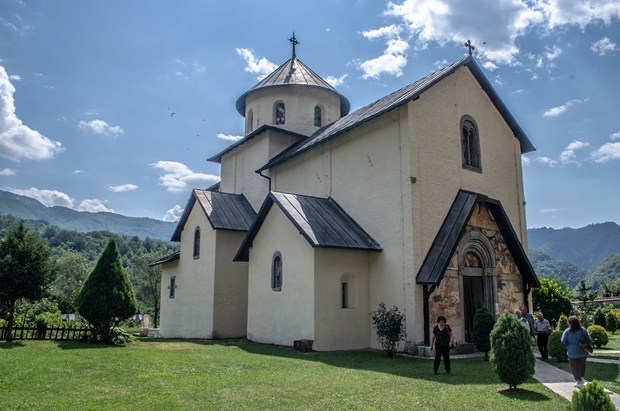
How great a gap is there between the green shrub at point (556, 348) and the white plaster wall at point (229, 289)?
40.7 feet

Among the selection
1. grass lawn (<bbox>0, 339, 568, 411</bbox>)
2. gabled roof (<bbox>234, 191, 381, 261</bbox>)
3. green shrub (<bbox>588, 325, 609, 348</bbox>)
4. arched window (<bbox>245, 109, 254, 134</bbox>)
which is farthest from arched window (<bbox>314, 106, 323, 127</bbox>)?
green shrub (<bbox>588, 325, 609, 348</bbox>)

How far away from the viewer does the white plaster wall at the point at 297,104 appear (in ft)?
84.9

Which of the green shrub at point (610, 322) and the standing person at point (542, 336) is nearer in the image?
the standing person at point (542, 336)

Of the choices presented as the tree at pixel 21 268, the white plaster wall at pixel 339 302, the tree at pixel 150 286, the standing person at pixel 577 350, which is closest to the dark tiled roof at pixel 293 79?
the white plaster wall at pixel 339 302

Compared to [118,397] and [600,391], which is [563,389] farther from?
[118,397]

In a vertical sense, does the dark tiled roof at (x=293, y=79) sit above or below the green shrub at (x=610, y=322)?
above

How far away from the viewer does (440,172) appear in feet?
57.3

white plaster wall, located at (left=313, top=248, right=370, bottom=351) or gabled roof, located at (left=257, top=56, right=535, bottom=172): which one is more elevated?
gabled roof, located at (left=257, top=56, right=535, bottom=172)

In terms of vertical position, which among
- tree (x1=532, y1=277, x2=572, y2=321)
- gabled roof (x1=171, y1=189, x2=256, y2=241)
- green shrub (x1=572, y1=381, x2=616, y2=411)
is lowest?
green shrub (x1=572, y1=381, x2=616, y2=411)

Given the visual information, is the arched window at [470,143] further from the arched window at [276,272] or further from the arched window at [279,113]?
the arched window at [279,113]

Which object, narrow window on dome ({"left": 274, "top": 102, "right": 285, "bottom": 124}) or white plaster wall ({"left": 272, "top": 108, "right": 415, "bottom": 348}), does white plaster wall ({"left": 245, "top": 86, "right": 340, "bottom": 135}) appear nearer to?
narrow window on dome ({"left": 274, "top": 102, "right": 285, "bottom": 124})

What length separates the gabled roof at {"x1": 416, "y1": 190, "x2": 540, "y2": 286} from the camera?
15430 mm

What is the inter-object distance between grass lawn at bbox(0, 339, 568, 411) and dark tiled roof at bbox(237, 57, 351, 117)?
1656 centimetres

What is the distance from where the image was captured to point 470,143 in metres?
19.4
